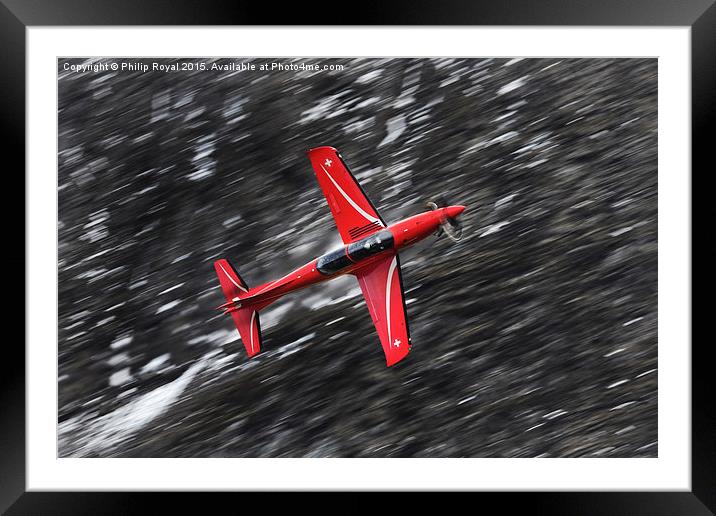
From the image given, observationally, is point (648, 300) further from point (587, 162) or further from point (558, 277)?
point (587, 162)

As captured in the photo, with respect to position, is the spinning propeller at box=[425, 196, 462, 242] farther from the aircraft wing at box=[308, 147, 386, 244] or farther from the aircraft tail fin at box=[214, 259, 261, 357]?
the aircraft tail fin at box=[214, 259, 261, 357]

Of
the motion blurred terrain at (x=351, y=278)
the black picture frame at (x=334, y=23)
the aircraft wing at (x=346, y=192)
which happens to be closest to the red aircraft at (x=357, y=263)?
the aircraft wing at (x=346, y=192)

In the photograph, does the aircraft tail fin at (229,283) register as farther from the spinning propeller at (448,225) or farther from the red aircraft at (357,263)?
the spinning propeller at (448,225)

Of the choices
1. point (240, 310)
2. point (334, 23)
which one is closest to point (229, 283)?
point (240, 310)

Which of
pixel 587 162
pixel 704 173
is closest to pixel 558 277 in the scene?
pixel 587 162

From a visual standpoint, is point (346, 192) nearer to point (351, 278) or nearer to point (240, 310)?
point (351, 278)

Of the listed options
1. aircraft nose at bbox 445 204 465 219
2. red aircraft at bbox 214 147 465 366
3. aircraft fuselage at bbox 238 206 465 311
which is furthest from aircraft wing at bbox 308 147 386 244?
aircraft nose at bbox 445 204 465 219
